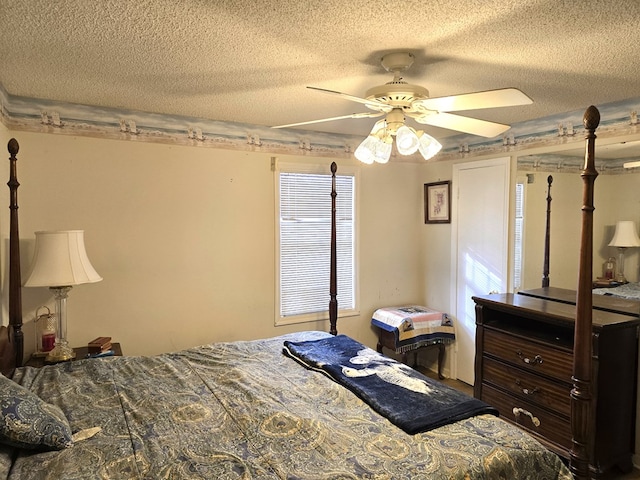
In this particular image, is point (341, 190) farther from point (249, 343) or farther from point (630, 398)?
point (630, 398)

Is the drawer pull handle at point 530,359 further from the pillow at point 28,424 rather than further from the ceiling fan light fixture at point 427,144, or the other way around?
the pillow at point 28,424

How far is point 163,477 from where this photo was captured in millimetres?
1357

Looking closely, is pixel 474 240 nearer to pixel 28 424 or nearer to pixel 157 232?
pixel 157 232

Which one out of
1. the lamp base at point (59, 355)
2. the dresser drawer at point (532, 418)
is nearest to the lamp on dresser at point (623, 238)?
the dresser drawer at point (532, 418)

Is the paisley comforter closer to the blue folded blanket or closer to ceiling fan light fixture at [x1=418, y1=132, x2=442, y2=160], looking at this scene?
the blue folded blanket

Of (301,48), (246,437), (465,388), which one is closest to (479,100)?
(301,48)

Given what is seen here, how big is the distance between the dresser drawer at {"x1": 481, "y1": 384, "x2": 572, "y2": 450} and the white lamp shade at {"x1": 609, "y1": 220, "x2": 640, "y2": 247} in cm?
127

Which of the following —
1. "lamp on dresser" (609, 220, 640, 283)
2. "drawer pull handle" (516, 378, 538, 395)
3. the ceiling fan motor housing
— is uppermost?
the ceiling fan motor housing

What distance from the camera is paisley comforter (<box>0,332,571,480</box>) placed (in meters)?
1.40

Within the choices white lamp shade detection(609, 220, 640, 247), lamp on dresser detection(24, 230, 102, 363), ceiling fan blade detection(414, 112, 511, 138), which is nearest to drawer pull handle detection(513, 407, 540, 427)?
white lamp shade detection(609, 220, 640, 247)

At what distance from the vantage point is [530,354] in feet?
9.05

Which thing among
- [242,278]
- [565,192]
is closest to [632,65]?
[565,192]

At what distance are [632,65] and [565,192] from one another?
1.20 meters

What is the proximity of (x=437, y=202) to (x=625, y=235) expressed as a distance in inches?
67.0
